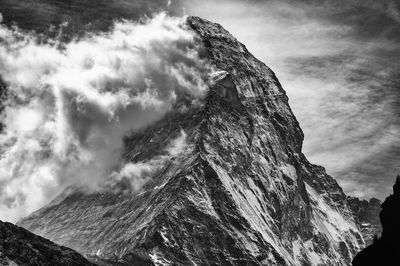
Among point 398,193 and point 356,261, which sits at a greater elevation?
point 398,193

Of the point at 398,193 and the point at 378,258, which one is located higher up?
the point at 398,193
